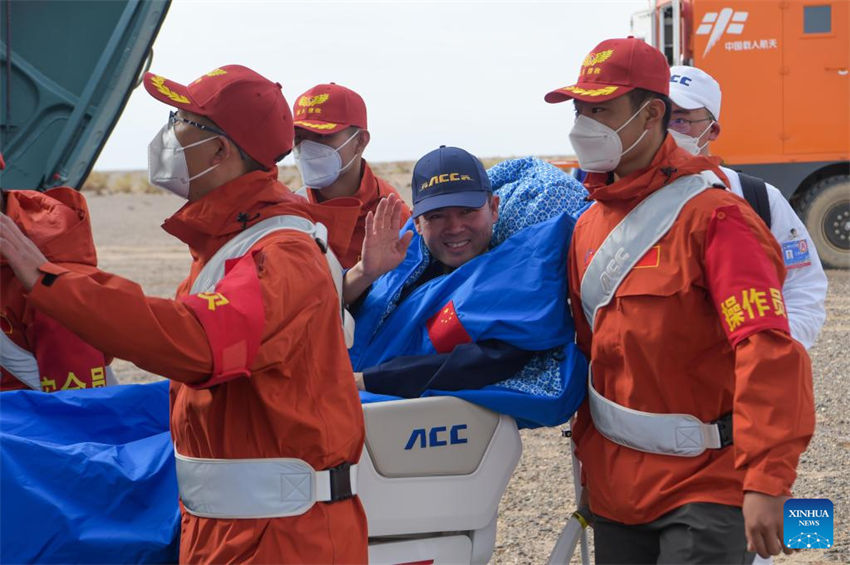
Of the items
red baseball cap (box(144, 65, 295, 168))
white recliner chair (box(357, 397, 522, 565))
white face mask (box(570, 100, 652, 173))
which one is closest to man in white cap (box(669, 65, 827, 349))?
white face mask (box(570, 100, 652, 173))

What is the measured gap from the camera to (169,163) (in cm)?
259

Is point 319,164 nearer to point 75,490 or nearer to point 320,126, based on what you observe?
point 320,126

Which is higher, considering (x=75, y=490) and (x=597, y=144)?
(x=597, y=144)

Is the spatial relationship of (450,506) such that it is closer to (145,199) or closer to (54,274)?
(54,274)

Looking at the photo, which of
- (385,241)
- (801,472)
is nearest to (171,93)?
(385,241)

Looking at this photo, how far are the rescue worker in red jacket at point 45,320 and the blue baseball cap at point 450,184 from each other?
1074 millimetres

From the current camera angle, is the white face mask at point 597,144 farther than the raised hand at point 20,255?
Yes

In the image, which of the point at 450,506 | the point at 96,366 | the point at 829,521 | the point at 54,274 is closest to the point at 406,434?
the point at 450,506

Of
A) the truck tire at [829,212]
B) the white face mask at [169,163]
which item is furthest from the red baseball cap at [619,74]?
the truck tire at [829,212]

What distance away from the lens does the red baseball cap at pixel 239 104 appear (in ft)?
8.34

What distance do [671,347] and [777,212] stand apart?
1.07 meters

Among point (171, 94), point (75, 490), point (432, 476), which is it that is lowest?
point (432, 476)

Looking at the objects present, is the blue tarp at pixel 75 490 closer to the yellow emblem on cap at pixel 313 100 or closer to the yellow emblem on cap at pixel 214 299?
the yellow emblem on cap at pixel 214 299

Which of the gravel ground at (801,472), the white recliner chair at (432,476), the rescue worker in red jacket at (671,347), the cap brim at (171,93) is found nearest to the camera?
the cap brim at (171,93)
